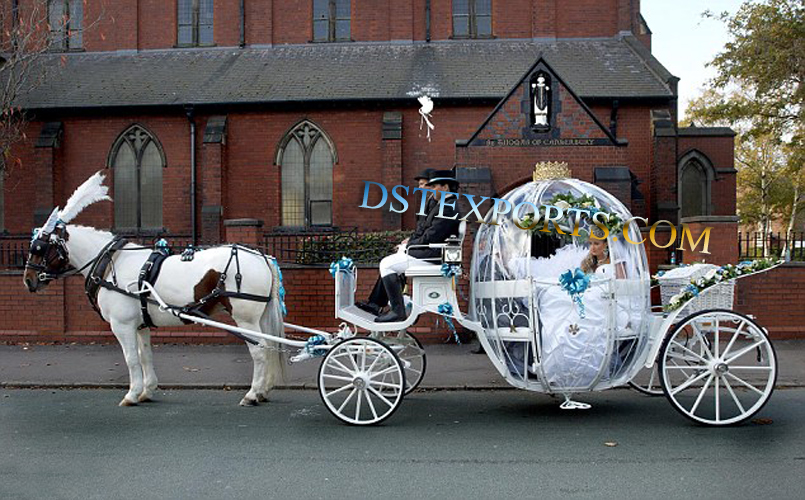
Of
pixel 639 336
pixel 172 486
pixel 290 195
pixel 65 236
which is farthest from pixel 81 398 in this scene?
pixel 290 195

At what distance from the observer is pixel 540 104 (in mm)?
15633

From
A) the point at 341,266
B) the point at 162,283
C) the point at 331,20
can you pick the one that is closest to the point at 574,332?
the point at 341,266

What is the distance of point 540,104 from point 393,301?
8836 mm

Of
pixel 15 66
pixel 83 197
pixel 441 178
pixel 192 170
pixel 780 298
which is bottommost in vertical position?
pixel 780 298

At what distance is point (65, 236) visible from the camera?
8961mm

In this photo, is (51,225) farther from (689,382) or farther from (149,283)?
(689,382)

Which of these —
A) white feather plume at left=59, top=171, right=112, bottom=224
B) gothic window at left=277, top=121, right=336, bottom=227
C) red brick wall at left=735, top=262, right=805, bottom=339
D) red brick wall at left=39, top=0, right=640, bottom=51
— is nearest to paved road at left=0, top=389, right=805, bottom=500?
white feather plume at left=59, top=171, right=112, bottom=224

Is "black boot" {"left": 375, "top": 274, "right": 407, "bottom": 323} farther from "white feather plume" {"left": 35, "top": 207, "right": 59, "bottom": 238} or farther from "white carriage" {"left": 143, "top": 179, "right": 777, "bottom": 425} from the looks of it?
"white feather plume" {"left": 35, "top": 207, "right": 59, "bottom": 238}

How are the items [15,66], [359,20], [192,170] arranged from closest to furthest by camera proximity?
[15,66], [192,170], [359,20]

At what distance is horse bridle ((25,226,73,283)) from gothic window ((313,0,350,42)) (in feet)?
56.8

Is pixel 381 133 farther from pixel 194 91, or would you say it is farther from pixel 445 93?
pixel 194 91

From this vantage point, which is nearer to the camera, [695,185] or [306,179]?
[306,179]

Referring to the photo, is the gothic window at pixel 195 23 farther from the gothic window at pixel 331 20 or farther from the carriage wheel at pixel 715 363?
the carriage wheel at pixel 715 363

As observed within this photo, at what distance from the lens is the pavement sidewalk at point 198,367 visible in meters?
10.4
